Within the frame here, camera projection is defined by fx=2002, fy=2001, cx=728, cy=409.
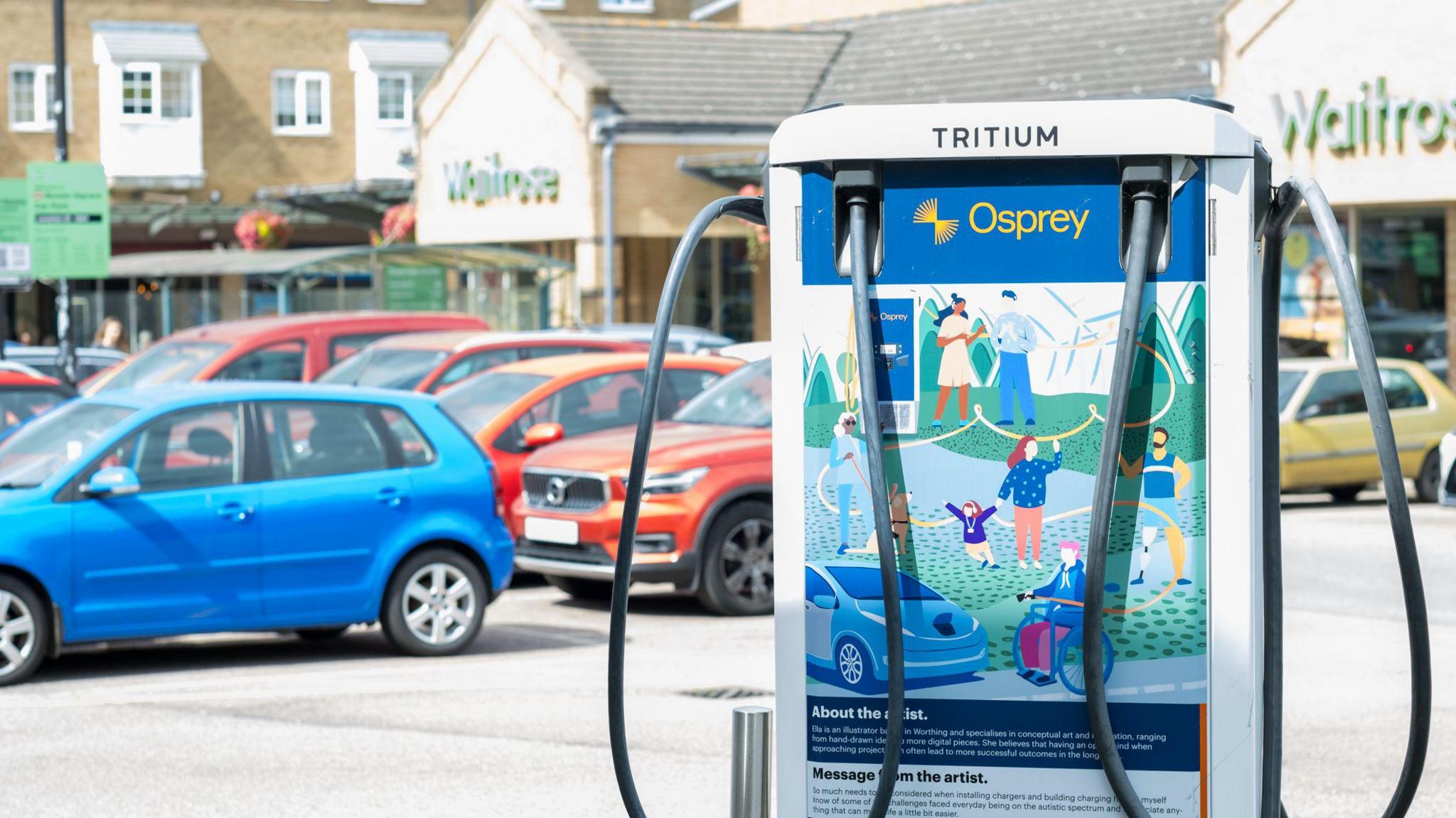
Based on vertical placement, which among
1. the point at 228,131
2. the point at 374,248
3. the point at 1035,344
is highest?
the point at 228,131

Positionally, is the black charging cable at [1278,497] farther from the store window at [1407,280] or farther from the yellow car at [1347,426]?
the store window at [1407,280]

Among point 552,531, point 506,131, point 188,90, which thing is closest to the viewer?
point 552,531

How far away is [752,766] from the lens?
4391mm

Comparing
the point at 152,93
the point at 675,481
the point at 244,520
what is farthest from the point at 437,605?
the point at 152,93

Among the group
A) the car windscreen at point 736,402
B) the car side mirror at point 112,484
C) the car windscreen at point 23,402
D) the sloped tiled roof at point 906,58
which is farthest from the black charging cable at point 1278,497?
the sloped tiled roof at point 906,58

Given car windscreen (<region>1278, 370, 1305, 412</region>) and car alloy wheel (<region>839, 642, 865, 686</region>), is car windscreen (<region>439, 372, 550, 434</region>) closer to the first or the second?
car windscreen (<region>1278, 370, 1305, 412</region>)

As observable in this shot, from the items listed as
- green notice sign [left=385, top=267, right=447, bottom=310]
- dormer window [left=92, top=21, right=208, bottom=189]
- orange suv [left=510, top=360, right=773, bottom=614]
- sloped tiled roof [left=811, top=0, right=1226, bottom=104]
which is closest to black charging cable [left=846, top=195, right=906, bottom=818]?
orange suv [left=510, top=360, right=773, bottom=614]

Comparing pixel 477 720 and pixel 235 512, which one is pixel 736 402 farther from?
pixel 477 720

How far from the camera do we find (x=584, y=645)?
11.1 m

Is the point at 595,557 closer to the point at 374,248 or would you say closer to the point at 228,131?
the point at 374,248

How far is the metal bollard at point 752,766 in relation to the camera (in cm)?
438

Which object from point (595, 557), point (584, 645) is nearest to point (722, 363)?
point (595, 557)

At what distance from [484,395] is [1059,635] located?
1058 cm

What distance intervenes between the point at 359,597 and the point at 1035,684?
698 cm
